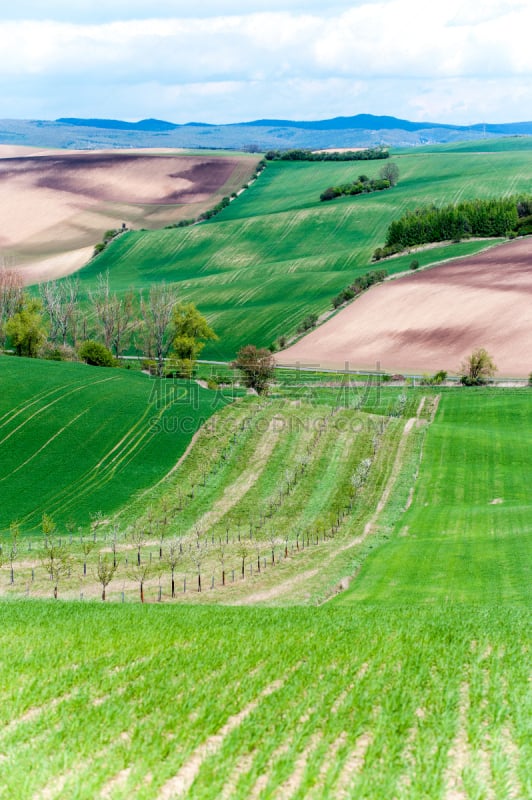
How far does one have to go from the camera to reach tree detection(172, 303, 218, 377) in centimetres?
11652

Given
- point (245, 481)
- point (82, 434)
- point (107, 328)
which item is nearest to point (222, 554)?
point (245, 481)

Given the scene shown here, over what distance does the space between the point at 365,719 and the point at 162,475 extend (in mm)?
47827

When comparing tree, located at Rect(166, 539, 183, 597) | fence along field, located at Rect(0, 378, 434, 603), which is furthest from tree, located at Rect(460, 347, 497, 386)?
tree, located at Rect(166, 539, 183, 597)

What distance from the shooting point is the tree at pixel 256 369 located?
95.6 meters

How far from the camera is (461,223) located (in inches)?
6467

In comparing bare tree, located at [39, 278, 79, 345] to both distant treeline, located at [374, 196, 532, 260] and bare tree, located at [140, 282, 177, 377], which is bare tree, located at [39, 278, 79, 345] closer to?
bare tree, located at [140, 282, 177, 377]

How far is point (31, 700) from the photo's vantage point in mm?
17641

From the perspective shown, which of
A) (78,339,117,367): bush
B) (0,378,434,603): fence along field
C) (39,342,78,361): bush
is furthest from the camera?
(39,342,78,361): bush

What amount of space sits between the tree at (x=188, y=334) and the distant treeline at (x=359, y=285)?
86.7 ft

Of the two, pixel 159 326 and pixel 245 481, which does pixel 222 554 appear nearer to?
pixel 245 481

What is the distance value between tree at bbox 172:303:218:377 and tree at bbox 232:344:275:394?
1713 cm

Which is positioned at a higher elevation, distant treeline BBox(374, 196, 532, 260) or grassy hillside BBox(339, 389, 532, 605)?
distant treeline BBox(374, 196, 532, 260)

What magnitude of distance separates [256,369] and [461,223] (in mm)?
86899

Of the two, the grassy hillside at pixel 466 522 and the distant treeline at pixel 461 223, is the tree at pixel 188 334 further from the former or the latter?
the distant treeline at pixel 461 223
